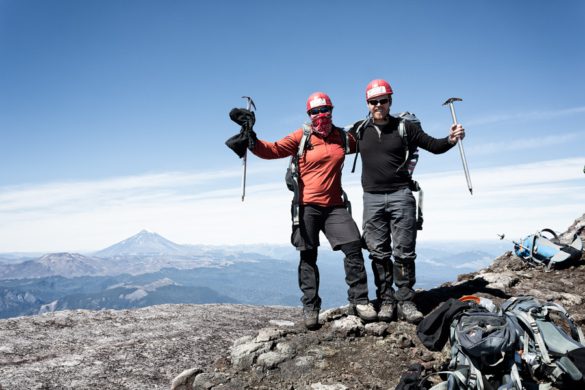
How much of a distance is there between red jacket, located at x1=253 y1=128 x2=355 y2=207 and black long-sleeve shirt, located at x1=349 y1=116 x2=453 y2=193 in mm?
699

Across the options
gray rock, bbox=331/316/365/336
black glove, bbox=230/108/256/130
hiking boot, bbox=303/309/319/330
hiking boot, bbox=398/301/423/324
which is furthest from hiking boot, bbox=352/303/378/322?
black glove, bbox=230/108/256/130

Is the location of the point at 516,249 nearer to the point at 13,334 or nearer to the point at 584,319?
the point at 584,319

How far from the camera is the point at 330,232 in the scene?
798cm

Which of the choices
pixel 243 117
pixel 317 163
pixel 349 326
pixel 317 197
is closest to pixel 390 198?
pixel 317 197

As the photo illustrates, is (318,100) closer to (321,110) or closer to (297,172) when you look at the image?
(321,110)

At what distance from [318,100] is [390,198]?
2674 mm

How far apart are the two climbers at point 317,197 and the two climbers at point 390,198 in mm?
435

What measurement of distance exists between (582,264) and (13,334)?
1647cm

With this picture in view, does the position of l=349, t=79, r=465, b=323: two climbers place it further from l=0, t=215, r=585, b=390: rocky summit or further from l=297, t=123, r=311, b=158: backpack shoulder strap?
l=297, t=123, r=311, b=158: backpack shoulder strap

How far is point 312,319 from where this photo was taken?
26.0ft

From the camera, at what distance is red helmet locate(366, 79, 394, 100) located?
24.8 ft

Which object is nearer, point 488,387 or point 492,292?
point 488,387

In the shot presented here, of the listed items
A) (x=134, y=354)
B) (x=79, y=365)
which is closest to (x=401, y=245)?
(x=134, y=354)

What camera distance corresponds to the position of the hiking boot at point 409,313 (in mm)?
7438
